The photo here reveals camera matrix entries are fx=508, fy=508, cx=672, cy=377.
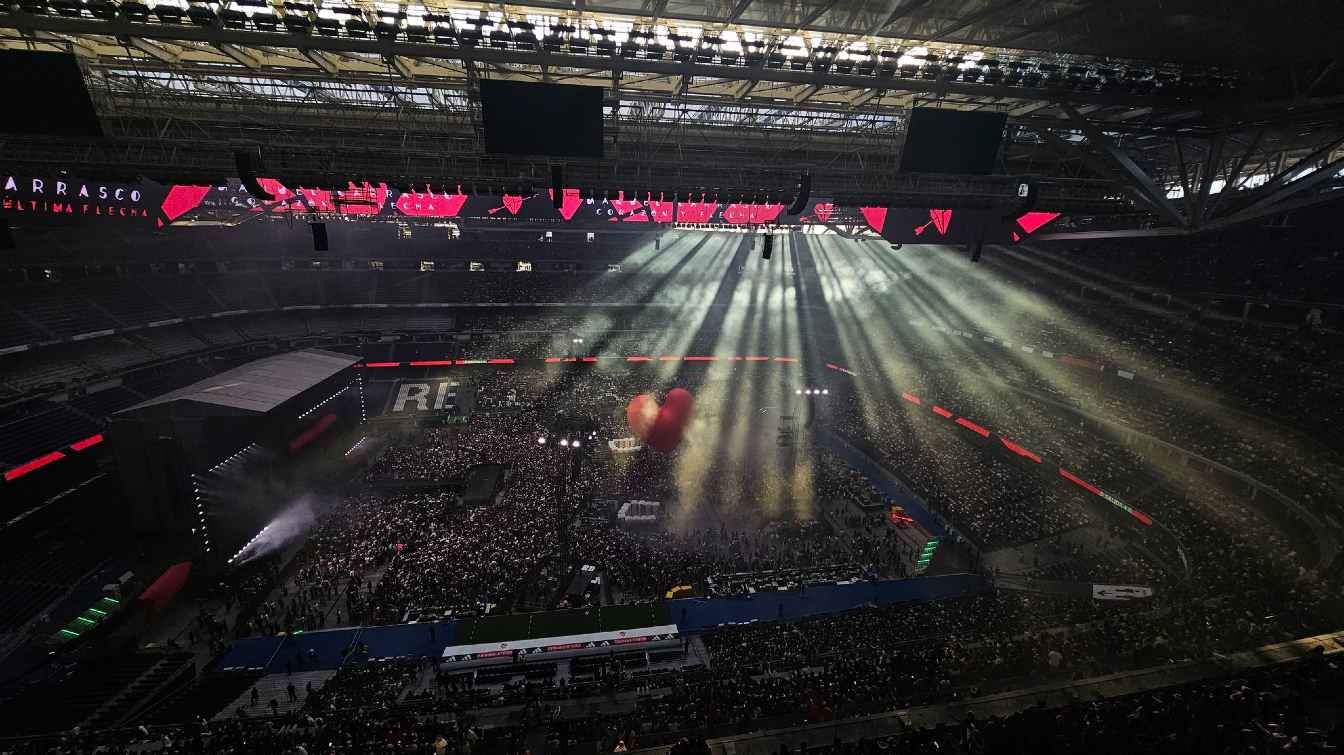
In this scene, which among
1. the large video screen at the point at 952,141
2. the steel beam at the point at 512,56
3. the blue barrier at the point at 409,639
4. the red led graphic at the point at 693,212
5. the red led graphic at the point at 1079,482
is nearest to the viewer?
the steel beam at the point at 512,56

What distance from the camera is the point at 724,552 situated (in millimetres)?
20062

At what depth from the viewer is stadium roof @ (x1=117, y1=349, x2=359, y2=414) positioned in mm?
17984

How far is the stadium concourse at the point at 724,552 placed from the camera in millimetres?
11312

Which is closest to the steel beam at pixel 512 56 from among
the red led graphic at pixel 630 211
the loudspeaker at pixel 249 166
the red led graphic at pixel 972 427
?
the loudspeaker at pixel 249 166

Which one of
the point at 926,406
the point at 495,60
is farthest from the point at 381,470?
the point at 926,406

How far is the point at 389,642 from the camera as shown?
14984mm

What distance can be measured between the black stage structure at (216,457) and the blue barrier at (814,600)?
1618cm

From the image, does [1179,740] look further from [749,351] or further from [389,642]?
[749,351]

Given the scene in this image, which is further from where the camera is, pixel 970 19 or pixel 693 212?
pixel 693 212

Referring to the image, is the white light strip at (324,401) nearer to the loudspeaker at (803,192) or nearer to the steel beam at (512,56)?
the steel beam at (512,56)

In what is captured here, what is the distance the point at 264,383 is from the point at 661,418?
18784 millimetres

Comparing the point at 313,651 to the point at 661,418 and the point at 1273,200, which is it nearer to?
the point at 661,418

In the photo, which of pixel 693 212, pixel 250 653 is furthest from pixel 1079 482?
pixel 250 653

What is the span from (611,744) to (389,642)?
26.7 ft
